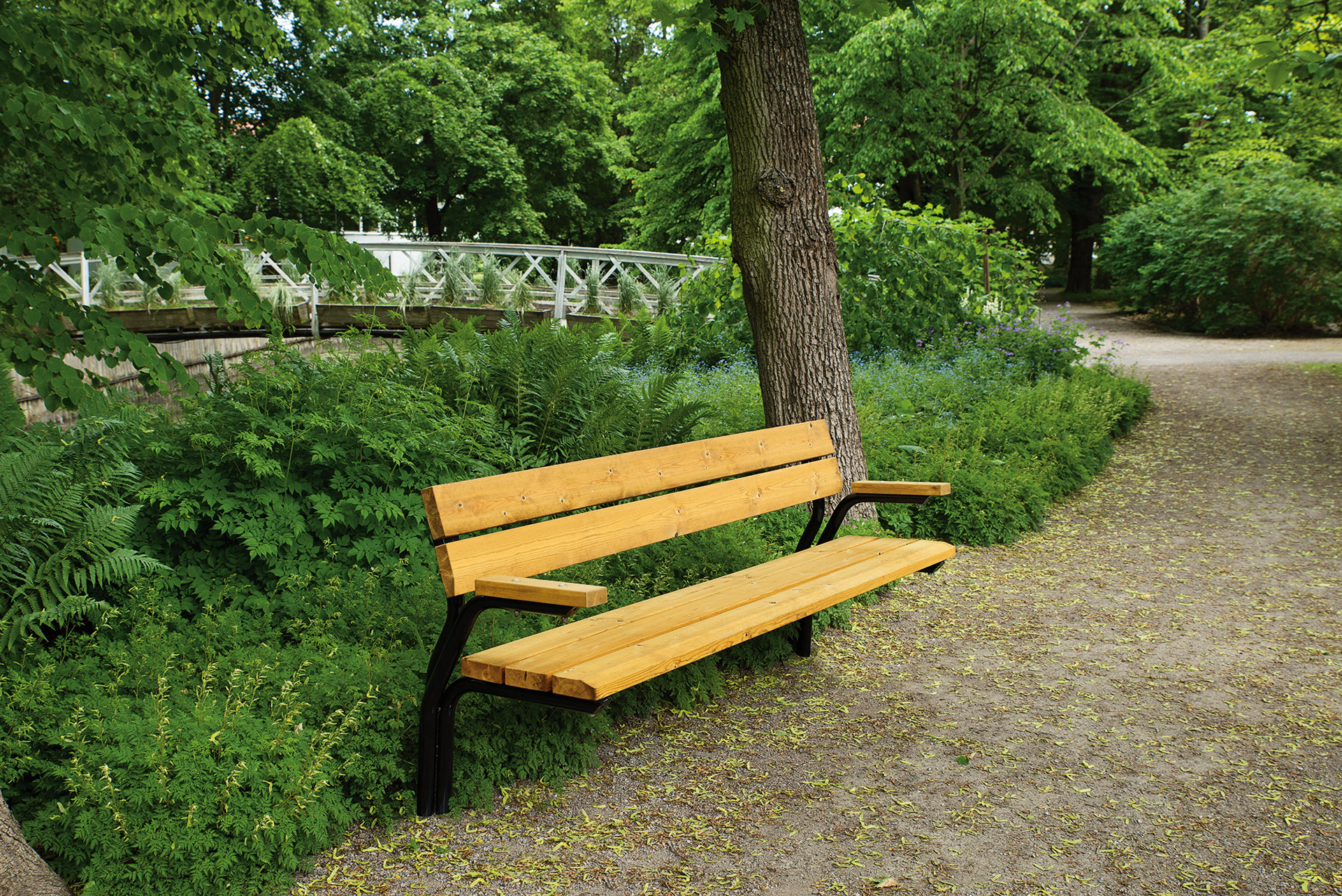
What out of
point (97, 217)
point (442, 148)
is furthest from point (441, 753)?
point (442, 148)

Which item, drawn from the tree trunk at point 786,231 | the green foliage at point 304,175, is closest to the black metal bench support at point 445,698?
the tree trunk at point 786,231

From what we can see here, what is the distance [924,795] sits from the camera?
9.43ft

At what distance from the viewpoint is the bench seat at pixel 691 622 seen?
2445 millimetres

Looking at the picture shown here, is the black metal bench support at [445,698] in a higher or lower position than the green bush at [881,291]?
lower

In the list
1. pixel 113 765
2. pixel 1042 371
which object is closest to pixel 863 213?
pixel 1042 371

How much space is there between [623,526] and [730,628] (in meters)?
0.55

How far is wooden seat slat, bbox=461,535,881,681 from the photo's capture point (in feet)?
8.30

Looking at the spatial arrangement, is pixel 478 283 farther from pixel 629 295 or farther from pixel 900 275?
pixel 900 275

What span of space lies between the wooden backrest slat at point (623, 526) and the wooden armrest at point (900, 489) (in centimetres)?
16

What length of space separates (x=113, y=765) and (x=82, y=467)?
167cm

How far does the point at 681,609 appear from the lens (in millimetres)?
3098

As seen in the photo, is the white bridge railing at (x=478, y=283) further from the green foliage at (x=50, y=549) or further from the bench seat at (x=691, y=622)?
the green foliage at (x=50, y=549)

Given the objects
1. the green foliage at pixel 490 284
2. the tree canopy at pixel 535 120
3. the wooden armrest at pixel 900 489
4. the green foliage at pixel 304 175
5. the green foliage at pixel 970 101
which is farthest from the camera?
the green foliage at pixel 304 175

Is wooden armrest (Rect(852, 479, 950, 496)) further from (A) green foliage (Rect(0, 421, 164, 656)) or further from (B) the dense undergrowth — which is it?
(A) green foliage (Rect(0, 421, 164, 656))
